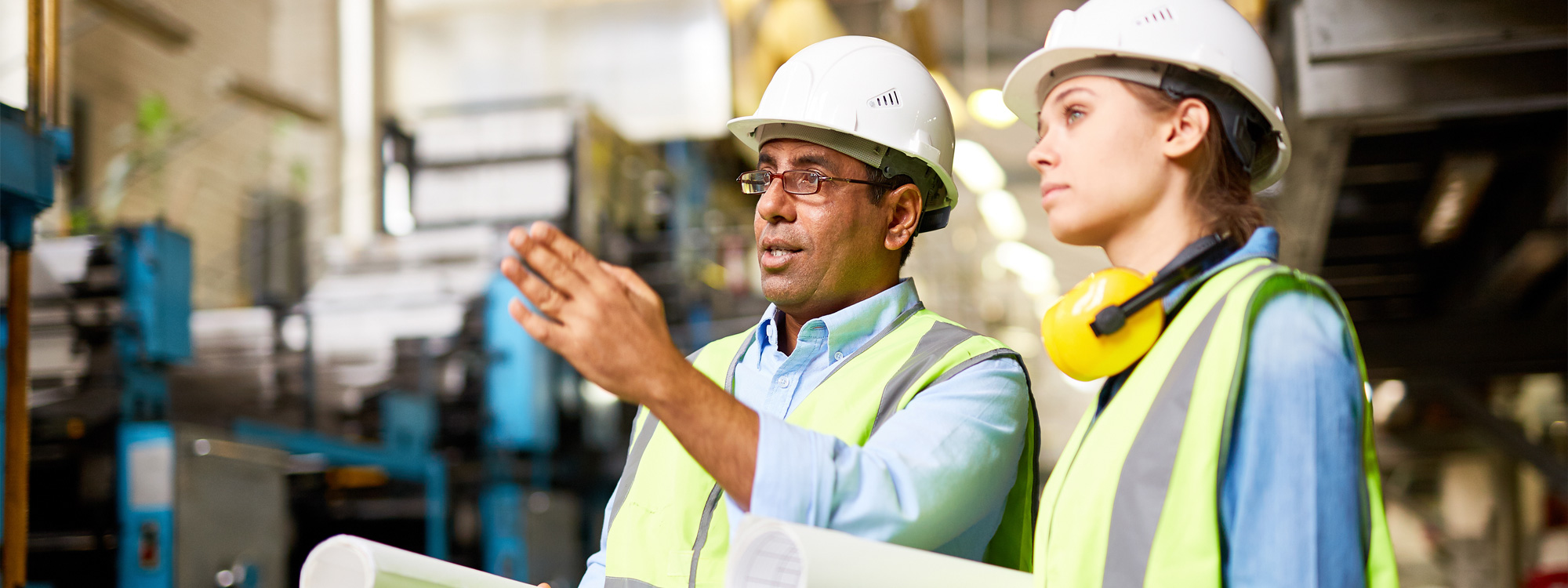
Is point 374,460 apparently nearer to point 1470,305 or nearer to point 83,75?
point 83,75

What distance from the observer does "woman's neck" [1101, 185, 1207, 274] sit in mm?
1619

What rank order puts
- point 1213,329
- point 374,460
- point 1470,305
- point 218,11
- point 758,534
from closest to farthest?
point 758,534 < point 1213,329 < point 374,460 < point 1470,305 < point 218,11

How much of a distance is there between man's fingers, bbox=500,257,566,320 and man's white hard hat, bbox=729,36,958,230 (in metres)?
0.94

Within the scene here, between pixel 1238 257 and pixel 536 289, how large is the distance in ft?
3.03

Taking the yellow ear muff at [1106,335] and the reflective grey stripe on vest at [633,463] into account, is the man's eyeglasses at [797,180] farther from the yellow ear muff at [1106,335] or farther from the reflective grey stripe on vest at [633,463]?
the yellow ear muff at [1106,335]

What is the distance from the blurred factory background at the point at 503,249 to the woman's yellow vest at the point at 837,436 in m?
0.60

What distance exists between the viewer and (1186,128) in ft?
5.32

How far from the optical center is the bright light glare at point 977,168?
30.0 feet

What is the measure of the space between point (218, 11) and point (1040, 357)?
1201 centimetres

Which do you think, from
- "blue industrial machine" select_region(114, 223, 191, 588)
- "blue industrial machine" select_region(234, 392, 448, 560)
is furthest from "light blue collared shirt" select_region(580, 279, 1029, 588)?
"blue industrial machine" select_region(234, 392, 448, 560)

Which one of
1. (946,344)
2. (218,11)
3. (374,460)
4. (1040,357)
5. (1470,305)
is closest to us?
(946,344)

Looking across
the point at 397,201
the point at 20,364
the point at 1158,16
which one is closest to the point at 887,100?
the point at 1158,16

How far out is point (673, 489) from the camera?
2008 mm

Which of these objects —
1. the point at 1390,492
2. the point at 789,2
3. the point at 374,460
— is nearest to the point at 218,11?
the point at 789,2
